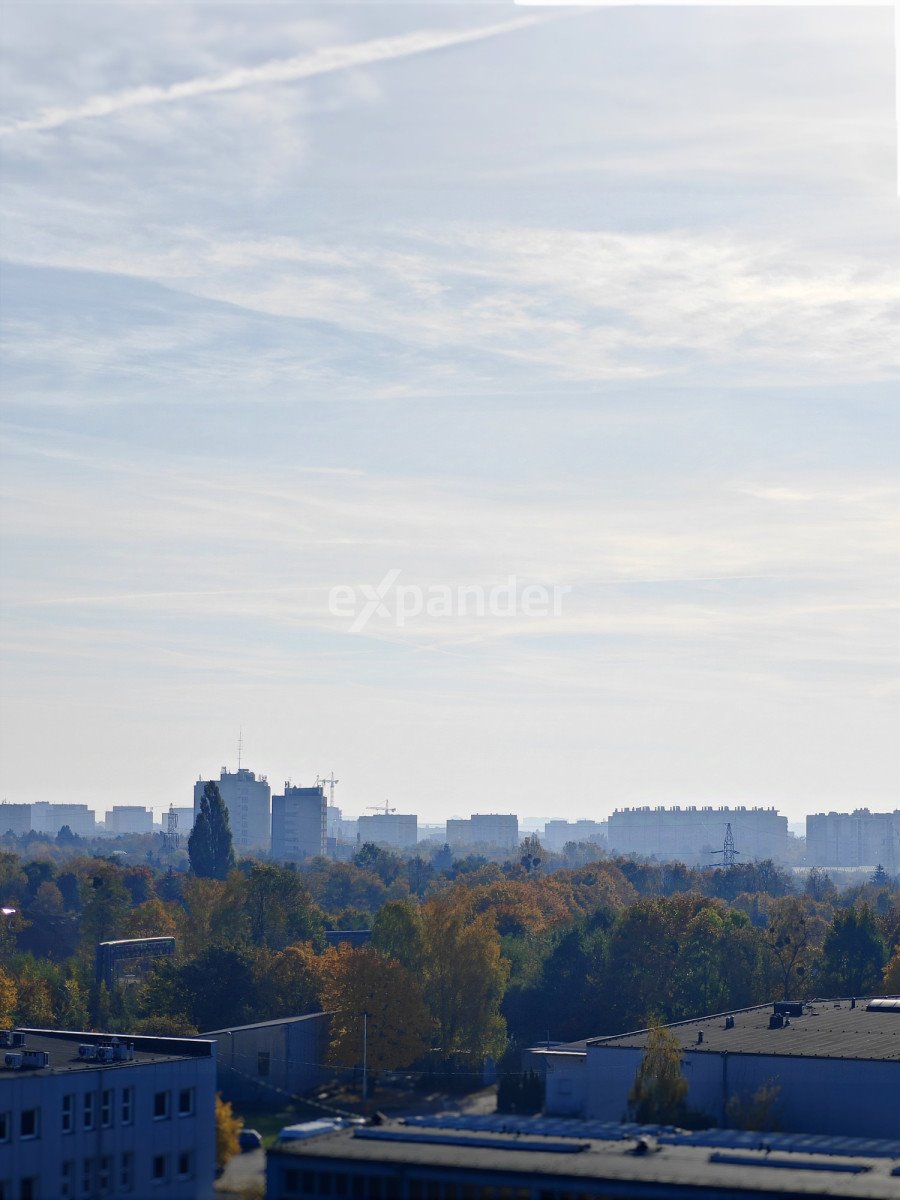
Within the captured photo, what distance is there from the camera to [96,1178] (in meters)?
46.6

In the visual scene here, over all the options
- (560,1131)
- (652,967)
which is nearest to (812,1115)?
(560,1131)

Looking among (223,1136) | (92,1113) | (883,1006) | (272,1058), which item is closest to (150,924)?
(272,1058)

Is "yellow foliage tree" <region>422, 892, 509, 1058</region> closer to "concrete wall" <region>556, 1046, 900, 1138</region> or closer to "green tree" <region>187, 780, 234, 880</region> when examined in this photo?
"concrete wall" <region>556, 1046, 900, 1138</region>

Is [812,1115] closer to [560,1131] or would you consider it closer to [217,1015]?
[560,1131]

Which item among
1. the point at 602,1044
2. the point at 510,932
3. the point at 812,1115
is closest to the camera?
the point at 812,1115

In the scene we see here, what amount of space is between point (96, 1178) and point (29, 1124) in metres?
3.01

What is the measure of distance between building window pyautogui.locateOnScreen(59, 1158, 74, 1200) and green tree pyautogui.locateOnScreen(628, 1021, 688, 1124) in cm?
2026

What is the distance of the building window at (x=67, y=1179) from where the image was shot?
1794 inches

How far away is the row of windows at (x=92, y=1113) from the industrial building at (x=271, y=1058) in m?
23.1

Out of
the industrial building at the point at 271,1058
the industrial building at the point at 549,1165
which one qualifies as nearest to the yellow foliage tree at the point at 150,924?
the industrial building at the point at 271,1058

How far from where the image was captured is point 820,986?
352 ft

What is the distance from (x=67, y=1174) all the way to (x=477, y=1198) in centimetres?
1452

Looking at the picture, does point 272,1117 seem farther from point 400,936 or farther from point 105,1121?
point 105,1121

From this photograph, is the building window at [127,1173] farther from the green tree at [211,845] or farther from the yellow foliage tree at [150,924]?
the green tree at [211,845]
